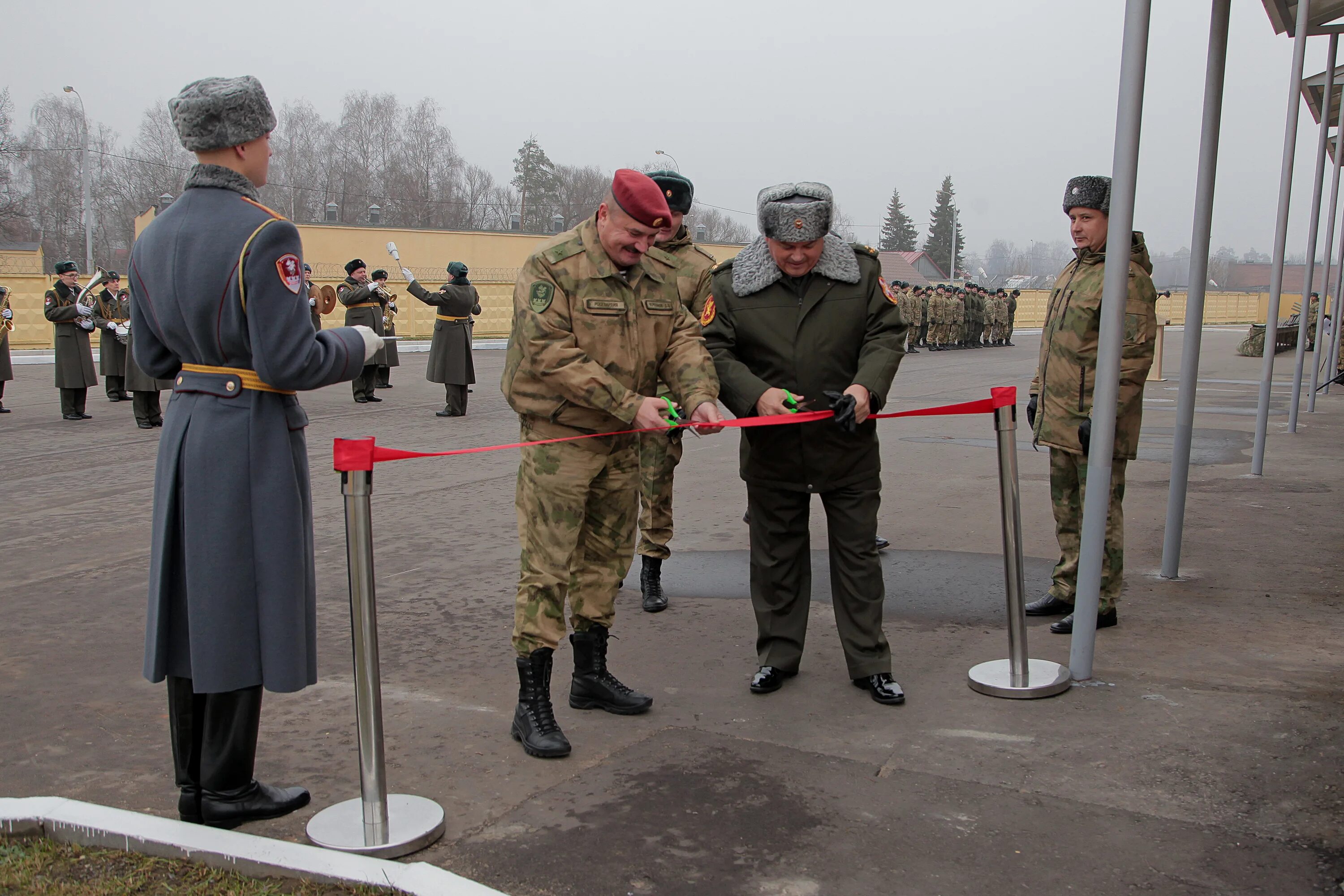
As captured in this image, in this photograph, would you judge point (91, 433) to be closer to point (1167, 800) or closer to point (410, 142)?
point (1167, 800)

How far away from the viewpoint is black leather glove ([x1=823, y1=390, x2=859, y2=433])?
13.4 feet

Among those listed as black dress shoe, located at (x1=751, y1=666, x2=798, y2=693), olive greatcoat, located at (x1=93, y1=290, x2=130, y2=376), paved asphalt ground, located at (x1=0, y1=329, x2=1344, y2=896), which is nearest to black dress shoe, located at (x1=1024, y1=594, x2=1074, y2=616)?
paved asphalt ground, located at (x1=0, y1=329, x2=1344, y2=896)

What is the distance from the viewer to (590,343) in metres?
3.96

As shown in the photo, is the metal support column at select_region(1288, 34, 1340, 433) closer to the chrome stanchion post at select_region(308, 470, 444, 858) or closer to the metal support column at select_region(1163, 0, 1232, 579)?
the metal support column at select_region(1163, 0, 1232, 579)

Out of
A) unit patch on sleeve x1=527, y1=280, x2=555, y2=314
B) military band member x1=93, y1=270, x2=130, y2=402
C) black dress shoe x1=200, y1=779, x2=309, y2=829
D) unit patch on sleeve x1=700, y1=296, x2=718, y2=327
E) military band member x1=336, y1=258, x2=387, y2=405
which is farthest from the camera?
military band member x1=336, y1=258, x2=387, y2=405

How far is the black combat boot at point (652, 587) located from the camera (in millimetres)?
5590

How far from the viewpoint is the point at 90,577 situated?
6145mm

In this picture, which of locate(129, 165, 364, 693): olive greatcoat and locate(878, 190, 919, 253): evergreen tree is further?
locate(878, 190, 919, 253): evergreen tree

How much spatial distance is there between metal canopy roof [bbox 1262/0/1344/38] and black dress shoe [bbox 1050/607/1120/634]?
18.7 ft

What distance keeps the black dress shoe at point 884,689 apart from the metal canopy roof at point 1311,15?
271 inches

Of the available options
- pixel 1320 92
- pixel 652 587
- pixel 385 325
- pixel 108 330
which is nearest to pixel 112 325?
pixel 108 330

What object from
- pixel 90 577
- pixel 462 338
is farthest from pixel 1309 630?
pixel 462 338

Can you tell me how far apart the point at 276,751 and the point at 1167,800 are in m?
2.79

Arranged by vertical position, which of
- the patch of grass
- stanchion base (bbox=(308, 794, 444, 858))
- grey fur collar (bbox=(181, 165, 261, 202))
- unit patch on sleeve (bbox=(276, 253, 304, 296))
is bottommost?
the patch of grass
